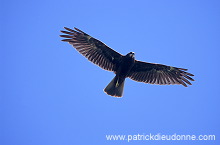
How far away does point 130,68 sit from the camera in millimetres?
15875

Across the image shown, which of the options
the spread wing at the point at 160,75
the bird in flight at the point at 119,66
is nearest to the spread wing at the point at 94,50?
the bird in flight at the point at 119,66

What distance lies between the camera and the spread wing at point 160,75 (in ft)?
54.2

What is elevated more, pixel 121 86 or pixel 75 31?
pixel 75 31

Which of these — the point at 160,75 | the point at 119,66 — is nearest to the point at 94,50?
the point at 119,66

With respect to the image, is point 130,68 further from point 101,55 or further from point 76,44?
point 76,44

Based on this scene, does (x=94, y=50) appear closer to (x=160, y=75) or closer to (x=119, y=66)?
(x=119, y=66)

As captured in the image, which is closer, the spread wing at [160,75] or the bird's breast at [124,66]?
the bird's breast at [124,66]

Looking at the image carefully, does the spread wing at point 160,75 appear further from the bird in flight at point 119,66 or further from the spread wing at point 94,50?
the spread wing at point 94,50

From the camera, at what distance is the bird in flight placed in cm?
1578

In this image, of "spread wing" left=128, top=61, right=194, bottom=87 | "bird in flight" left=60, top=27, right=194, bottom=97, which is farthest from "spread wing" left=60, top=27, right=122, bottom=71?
"spread wing" left=128, top=61, right=194, bottom=87

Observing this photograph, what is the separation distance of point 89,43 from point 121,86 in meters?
2.20

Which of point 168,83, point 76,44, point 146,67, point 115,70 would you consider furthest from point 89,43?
point 168,83

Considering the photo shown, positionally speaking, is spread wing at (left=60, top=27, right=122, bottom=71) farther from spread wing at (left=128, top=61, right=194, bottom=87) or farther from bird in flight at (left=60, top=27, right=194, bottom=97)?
spread wing at (left=128, top=61, right=194, bottom=87)

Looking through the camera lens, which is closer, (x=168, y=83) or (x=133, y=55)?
(x=133, y=55)
